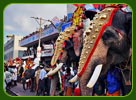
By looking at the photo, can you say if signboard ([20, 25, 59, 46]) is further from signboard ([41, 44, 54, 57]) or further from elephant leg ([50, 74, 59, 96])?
elephant leg ([50, 74, 59, 96])

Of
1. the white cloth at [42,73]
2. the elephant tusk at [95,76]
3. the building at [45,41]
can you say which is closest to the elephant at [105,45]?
the elephant tusk at [95,76]

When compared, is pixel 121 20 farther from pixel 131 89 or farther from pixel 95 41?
pixel 131 89

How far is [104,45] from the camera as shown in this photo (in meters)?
2.77

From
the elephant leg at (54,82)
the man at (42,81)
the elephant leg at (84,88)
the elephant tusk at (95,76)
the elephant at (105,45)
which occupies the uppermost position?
the elephant at (105,45)

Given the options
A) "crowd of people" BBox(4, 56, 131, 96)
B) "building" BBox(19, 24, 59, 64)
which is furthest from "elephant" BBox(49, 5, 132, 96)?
"building" BBox(19, 24, 59, 64)

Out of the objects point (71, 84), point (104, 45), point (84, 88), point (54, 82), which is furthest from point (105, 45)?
point (71, 84)

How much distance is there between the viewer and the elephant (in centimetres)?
272

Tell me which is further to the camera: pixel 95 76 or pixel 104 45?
pixel 104 45

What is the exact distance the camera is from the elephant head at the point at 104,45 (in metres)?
2.72

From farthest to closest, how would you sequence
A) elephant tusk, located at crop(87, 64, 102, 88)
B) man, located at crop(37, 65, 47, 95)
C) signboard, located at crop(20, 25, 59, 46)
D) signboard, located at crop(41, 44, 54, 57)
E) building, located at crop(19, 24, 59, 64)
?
signboard, located at crop(20, 25, 59, 46), building, located at crop(19, 24, 59, 64), signboard, located at crop(41, 44, 54, 57), man, located at crop(37, 65, 47, 95), elephant tusk, located at crop(87, 64, 102, 88)

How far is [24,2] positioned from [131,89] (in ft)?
4.14

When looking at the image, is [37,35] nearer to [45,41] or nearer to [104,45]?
[45,41]

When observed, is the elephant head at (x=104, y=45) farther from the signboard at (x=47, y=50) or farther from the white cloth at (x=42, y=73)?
the signboard at (x=47, y=50)

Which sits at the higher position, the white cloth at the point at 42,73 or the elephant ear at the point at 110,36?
the elephant ear at the point at 110,36
